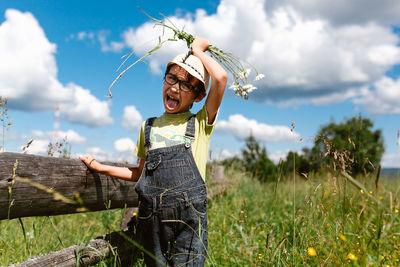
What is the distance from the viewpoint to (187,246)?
2.39 metres

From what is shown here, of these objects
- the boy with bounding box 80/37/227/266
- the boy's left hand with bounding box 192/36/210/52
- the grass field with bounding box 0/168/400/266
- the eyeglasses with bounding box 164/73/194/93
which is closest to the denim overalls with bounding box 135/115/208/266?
the boy with bounding box 80/37/227/266

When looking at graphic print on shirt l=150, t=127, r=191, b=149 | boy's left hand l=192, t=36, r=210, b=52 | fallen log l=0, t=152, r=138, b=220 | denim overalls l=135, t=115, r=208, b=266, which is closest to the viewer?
fallen log l=0, t=152, r=138, b=220

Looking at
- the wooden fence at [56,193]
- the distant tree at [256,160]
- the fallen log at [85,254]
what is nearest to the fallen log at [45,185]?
the wooden fence at [56,193]

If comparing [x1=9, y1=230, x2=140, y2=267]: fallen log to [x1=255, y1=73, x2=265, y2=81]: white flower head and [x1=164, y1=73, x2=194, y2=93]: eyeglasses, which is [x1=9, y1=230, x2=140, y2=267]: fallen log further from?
[x1=255, y1=73, x2=265, y2=81]: white flower head

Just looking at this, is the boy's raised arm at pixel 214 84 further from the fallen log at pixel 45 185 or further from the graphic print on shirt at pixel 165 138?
the fallen log at pixel 45 185

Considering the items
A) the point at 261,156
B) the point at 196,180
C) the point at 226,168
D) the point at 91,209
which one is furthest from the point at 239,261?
the point at 261,156

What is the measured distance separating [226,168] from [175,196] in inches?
282

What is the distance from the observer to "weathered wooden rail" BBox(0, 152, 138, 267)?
206cm

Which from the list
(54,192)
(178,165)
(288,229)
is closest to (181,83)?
(178,165)

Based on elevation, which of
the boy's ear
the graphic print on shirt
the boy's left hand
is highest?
the boy's left hand

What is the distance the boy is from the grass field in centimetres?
29

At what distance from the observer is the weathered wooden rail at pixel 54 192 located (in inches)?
81.0

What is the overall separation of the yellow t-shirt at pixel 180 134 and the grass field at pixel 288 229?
1.67ft

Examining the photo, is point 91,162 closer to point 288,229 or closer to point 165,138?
point 165,138
